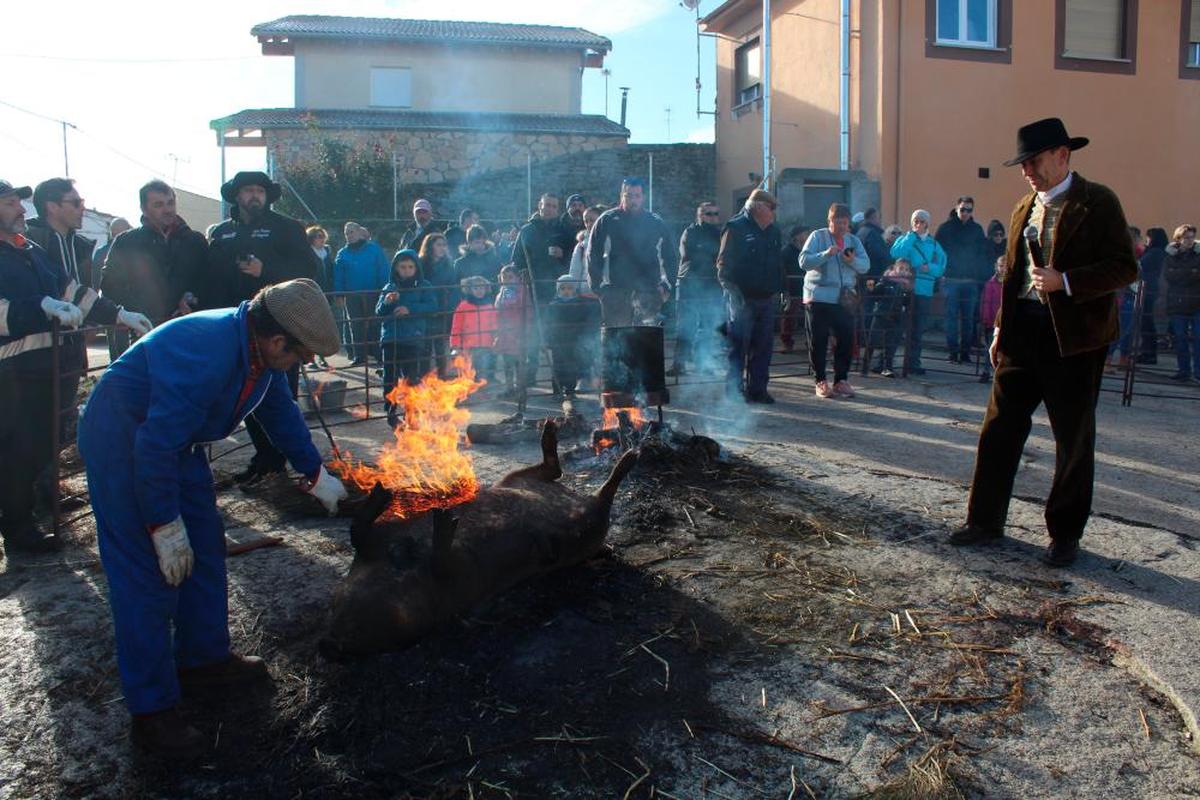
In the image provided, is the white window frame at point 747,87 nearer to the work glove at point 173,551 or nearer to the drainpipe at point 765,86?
the drainpipe at point 765,86

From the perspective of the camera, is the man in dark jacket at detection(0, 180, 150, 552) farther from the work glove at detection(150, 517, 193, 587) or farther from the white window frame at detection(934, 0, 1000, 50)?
the white window frame at detection(934, 0, 1000, 50)

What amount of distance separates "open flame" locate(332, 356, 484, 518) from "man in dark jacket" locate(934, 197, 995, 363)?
25.1 feet

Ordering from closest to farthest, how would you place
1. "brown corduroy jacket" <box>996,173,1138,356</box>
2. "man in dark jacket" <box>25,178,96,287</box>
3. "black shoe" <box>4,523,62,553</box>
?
"brown corduroy jacket" <box>996,173,1138,356</box>, "black shoe" <box>4,523,62,553</box>, "man in dark jacket" <box>25,178,96,287</box>

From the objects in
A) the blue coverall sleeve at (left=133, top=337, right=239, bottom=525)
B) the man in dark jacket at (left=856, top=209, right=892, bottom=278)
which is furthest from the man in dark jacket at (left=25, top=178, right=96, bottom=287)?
the man in dark jacket at (left=856, top=209, right=892, bottom=278)

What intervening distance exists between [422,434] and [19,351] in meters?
2.45

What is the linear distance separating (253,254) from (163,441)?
12.0 ft

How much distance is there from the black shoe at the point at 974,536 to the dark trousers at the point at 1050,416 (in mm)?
33

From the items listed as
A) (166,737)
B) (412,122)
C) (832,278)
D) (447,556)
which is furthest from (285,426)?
(412,122)

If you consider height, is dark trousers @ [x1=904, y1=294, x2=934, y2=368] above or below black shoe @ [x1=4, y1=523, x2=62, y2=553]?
above

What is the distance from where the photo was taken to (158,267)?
6.32 m

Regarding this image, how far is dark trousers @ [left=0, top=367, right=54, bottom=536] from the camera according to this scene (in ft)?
17.1

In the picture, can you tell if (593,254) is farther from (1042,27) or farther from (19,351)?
(1042,27)

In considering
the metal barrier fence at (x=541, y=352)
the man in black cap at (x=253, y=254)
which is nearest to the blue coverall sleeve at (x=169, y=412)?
the man in black cap at (x=253, y=254)

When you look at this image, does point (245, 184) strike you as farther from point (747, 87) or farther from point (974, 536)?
point (747, 87)
